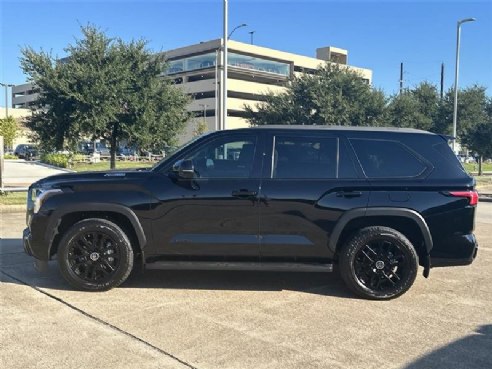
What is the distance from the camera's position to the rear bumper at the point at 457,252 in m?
5.36

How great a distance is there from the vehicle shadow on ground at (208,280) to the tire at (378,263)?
9.6 inches

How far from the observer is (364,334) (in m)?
4.34

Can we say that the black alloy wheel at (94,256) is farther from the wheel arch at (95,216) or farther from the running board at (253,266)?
the running board at (253,266)

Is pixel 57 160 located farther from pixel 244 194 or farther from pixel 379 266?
pixel 379 266

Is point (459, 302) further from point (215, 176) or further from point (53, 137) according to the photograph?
point (53, 137)

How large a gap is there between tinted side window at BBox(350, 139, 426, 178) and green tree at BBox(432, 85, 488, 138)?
32974 millimetres

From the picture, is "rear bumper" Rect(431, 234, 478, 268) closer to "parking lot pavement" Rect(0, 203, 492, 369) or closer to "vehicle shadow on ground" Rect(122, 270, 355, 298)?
"parking lot pavement" Rect(0, 203, 492, 369)

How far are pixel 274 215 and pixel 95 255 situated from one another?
1987 mm

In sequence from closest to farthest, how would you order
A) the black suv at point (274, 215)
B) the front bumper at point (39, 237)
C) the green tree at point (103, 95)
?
the black suv at point (274, 215) < the front bumper at point (39, 237) < the green tree at point (103, 95)

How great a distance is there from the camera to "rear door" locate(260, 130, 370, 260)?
17.5ft

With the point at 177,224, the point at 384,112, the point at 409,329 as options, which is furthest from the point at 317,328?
the point at 384,112

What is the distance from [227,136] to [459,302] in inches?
121

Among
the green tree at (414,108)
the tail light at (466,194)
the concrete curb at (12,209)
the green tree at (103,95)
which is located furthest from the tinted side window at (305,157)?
the green tree at (414,108)

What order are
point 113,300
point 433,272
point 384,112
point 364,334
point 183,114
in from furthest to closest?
point 384,112 → point 183,114 → point 433,272 → point 113,300 → point 364,334
